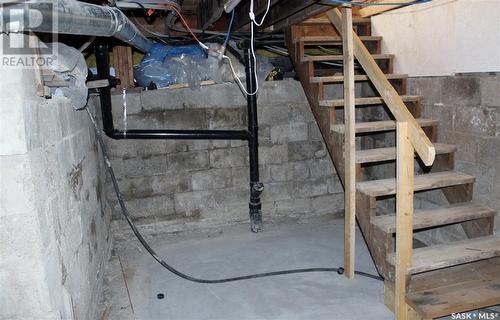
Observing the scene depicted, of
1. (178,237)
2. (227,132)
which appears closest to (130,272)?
(178,237)

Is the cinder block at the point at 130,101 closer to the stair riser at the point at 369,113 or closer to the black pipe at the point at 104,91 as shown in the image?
the black pipe at the point at 104,91

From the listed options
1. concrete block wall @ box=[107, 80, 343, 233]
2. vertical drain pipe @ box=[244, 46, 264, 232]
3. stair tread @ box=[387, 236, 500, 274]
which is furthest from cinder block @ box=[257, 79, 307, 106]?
stair tread @ box=[387, 236, 500, 274]

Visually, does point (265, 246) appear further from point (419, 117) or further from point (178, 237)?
point (419, 117)

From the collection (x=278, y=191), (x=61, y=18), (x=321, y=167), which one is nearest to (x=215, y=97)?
(x=278, y=191)

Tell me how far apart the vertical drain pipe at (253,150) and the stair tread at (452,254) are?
1647 mm

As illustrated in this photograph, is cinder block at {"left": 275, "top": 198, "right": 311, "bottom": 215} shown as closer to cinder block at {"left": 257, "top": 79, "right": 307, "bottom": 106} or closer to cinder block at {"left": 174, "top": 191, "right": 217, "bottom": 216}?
cinder block at {"left": 174, "top": 191, "right": 217, "bottom": 216}

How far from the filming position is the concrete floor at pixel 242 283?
242 centimetres

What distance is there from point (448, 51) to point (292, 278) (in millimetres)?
2053

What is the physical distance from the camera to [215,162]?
3.74m

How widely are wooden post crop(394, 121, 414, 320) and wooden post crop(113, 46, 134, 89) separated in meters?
2.59

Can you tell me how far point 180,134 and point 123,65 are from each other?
0.91 m

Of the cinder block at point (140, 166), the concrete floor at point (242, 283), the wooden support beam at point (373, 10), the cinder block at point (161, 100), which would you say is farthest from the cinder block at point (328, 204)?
the wooden support beam at point (373, 10)

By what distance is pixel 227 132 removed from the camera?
3543mm

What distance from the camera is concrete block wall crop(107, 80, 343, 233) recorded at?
3.55 meters
